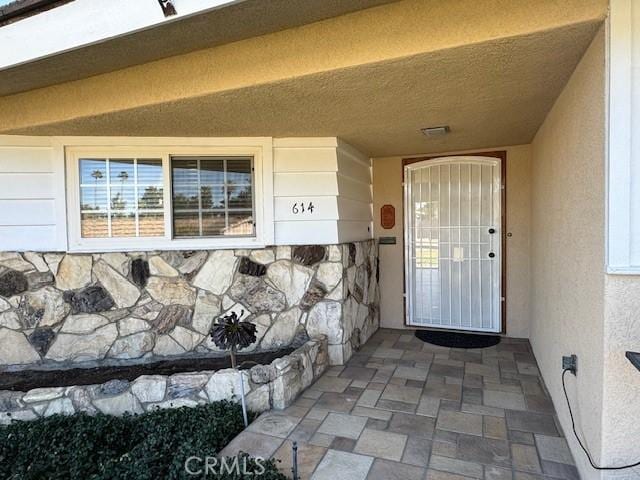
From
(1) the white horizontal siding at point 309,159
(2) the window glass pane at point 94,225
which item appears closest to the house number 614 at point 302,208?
(1) the white horizontal siding at point 309,159

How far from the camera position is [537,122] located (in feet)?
10.5

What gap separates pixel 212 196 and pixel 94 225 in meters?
1.14

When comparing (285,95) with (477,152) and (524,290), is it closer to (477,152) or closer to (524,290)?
(477,152)

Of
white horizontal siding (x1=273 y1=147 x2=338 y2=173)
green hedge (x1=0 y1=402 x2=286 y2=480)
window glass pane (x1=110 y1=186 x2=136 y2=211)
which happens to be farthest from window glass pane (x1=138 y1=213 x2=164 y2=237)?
green hedge (x1=0 y1=402 x2=286 y2=480)

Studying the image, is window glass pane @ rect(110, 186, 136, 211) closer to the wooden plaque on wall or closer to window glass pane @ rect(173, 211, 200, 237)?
window glass pane @ rect(173, 211, 200, 237)

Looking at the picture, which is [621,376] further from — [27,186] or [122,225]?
[27,186]

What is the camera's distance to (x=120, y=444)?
8.02 feet

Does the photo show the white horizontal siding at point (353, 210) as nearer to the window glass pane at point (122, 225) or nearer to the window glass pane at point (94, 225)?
the window glass pane at point (122, 225)

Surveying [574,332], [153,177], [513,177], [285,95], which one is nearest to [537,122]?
[513,177]

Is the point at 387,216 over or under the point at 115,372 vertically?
over

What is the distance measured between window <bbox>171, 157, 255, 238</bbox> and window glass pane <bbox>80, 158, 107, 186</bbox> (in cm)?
64

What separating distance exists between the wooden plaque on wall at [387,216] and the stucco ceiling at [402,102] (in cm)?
108

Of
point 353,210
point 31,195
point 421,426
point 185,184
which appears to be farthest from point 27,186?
point 421,426

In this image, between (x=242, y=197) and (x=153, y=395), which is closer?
(x=153, y=395)
